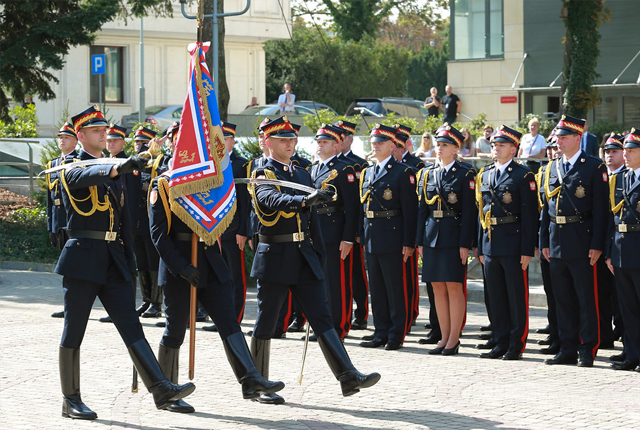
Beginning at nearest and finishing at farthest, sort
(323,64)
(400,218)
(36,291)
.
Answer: (400,218) → (36,291) → (323,64)

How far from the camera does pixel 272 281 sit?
7.88 m

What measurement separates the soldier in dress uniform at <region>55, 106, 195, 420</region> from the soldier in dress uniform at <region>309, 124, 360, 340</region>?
367 cm

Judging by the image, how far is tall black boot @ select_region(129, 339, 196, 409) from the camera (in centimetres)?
711

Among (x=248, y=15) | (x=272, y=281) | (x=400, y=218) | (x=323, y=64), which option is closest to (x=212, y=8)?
(x=400, y=218)

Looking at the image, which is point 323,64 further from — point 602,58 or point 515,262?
point 515,262

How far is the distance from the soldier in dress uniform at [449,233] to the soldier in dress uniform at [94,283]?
3.66m

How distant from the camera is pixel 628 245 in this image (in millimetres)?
9109

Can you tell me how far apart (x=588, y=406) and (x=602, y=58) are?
85.4 feet

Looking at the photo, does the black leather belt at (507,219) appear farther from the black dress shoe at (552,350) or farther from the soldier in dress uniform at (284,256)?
the soldier in dress uniform at (284,256)

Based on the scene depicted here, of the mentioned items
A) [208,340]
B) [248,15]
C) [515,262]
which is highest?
[248,15]

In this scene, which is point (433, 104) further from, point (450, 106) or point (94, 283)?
point (94, 283)

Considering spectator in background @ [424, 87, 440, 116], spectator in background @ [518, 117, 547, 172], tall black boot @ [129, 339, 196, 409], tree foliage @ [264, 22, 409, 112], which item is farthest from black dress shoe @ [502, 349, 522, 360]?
tree foliage @ [264, 22, 409, 112]

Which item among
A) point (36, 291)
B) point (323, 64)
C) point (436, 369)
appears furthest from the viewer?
point (323, 64)

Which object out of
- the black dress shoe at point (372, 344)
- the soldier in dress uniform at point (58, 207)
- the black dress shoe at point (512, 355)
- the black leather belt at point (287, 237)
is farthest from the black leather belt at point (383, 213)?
the soldier in dress uniform at point (58, 207)
